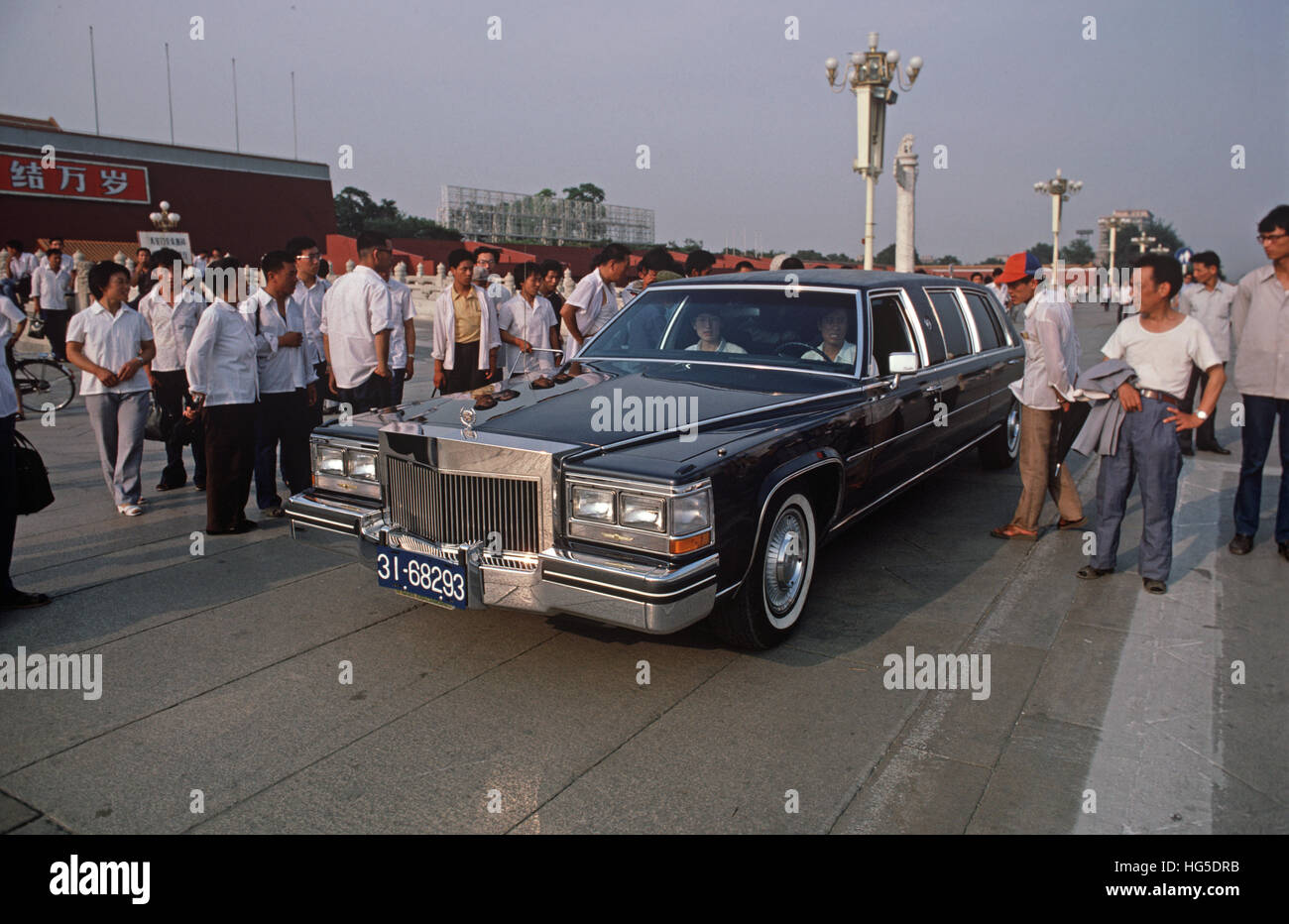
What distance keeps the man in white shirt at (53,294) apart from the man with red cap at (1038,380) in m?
14.6

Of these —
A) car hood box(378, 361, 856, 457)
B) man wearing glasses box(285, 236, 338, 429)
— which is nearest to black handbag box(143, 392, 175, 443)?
man wearing glasses box(285, 236, 338, 429)

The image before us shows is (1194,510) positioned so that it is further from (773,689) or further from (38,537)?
(38,537)

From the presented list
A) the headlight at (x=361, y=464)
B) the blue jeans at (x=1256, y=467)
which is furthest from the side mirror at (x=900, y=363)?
the headlight at (x=361, y=464)

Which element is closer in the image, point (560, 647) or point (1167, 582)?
point (560, 647)

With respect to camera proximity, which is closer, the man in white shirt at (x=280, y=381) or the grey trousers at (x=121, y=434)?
the man in white shirt at (x=280, y=381)

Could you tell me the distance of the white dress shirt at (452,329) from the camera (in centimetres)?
770

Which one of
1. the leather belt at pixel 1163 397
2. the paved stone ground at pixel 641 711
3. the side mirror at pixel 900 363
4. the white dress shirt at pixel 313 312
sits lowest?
the paved stone ground at pixel 641 711

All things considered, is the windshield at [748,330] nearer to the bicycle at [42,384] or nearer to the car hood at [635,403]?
the car hood at [635,403]

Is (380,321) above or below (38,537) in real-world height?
above

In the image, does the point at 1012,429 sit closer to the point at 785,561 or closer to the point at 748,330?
the point at 748,330

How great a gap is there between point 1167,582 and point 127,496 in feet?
22.2

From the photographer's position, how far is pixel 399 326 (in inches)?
268

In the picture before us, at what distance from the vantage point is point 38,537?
19.0 ft
